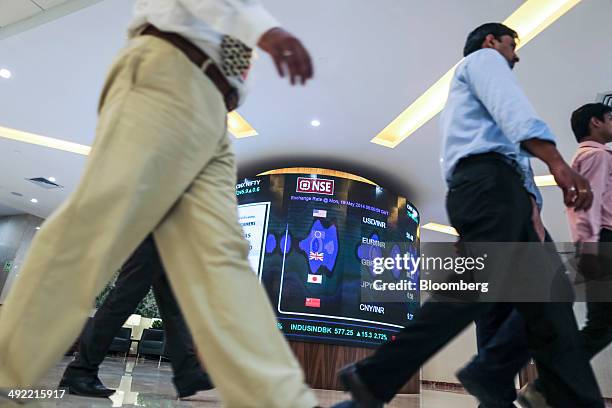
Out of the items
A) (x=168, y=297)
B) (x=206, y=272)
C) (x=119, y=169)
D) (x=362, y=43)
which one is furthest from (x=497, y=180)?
(x=362, y=43)

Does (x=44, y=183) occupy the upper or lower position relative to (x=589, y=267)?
upper

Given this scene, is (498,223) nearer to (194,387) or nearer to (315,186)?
(194,387)

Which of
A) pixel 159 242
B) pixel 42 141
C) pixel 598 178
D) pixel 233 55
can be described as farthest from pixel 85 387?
pixel 42 141

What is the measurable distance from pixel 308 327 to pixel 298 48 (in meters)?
5.11

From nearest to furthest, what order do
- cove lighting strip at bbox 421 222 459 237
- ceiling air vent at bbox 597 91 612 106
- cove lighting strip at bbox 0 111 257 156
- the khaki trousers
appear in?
the khaki trousers < ceiling air vent at bbox 597 91 612 106 < cove lighting strip at bbox 0 111 257 156 < cove lighting strip at bbox 421 222 459 237

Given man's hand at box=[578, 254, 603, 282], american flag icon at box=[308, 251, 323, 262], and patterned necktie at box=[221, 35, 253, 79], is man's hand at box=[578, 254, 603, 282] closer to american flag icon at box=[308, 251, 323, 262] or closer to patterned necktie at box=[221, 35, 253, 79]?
patterned necktie at box=[221, 35, 253, 79]

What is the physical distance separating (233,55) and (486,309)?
102 centimetres

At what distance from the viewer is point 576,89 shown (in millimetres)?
4629

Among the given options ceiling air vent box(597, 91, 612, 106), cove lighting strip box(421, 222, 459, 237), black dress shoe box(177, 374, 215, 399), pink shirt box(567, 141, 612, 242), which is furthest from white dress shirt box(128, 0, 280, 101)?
cove lighting strip box(421, 222, 459, 237)

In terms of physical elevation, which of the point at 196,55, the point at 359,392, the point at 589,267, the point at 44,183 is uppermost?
the point at 44,183

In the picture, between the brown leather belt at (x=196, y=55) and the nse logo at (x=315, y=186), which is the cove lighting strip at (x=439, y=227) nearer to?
the nse logo at (x=315, y=186)

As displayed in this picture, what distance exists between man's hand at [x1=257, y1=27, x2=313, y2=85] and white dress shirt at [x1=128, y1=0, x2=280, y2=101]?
1.9 inches

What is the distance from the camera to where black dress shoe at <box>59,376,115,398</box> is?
5.64 ft

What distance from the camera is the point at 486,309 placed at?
1.29 metres
